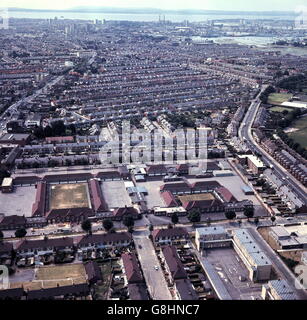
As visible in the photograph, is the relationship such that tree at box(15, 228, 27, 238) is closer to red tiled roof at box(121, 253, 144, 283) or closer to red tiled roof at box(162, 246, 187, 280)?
red tiled roof at box(121, 253, 144, 283)

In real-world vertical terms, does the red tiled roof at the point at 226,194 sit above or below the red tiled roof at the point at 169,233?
above

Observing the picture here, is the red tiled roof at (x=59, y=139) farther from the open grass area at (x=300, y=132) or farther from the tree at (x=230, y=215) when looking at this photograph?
the open grass area at (x=300, y=132)

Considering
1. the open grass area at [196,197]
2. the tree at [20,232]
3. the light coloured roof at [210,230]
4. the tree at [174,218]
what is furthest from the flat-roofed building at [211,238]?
the tree at [20,232]

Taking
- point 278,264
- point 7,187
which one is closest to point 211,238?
point 278,264

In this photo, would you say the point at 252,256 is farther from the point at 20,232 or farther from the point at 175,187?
the point at 20,232

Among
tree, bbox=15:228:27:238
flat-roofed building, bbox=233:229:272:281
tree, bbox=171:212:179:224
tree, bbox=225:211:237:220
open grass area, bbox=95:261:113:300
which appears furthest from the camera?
tree, bbox=225:211:237:220

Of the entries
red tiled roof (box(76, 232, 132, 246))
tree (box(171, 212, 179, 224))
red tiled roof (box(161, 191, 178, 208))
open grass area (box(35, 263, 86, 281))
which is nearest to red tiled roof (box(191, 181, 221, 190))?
red tiled roof (box(161, 191, 178, 208))
